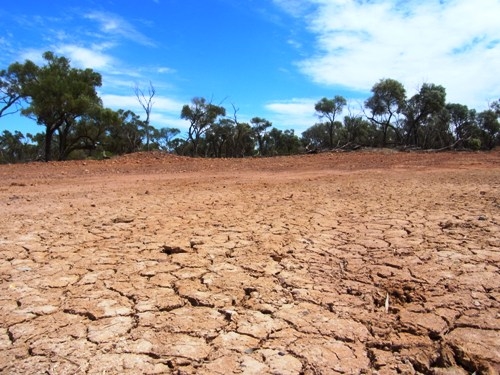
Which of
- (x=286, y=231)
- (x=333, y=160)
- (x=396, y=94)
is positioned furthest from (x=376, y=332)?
(x=396, y=94)

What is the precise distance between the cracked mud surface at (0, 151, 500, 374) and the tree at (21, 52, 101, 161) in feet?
50.1

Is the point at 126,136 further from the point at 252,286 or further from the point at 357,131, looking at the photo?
the point at 252,286

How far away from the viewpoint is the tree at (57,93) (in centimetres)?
1892

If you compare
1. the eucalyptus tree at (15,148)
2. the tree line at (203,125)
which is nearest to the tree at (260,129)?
the tree line at (203,125)

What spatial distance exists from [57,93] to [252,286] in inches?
772

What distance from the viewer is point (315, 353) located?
1942 mm

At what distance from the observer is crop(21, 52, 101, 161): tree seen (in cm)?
1892

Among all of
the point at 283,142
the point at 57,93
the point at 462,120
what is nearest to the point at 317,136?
the point at 283,142

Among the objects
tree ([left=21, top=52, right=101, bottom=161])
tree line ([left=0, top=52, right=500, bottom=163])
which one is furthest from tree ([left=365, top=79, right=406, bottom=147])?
tree ([left=21, top=52, right=101, bottom=161])

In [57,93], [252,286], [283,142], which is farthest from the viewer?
[283,142]

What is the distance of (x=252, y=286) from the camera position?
8.86ft

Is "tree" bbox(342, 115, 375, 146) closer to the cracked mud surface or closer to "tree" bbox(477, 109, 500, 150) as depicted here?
"tree" bbox(477, 109, 500, 150)

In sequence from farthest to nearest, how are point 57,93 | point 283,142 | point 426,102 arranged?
point 283,142
point 426,102
point 57,93

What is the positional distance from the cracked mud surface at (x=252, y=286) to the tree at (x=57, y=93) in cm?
1528
